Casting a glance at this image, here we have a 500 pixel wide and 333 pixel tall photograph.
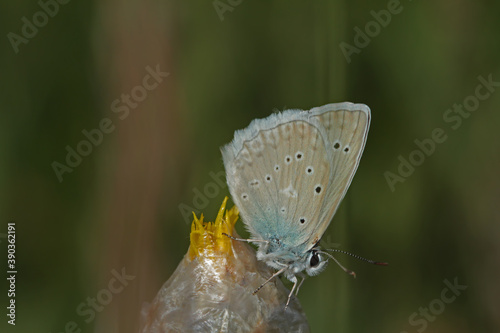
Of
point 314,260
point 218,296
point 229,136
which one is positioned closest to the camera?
point 218,296

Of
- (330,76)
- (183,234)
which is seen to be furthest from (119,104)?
(330,76)
